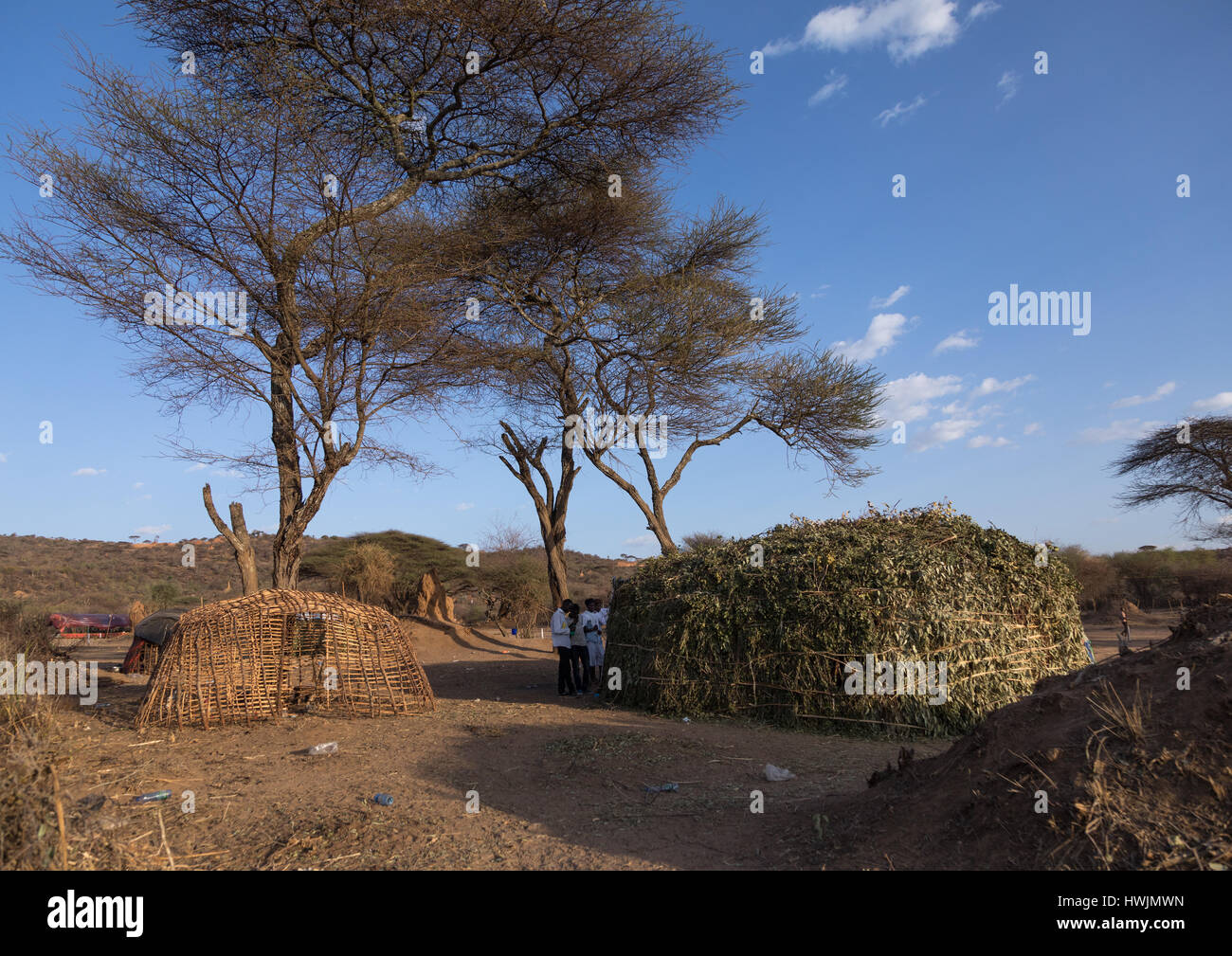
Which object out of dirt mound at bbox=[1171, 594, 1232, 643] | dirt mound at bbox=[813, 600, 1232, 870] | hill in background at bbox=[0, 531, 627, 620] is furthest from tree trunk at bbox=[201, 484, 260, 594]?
dirt mound at bbox=[1171, 594, 1232, 643]

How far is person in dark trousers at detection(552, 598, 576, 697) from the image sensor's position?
1314cm

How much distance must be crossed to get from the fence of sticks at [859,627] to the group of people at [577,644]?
1.39 m

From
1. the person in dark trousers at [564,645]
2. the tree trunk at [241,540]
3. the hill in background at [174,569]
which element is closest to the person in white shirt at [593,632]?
the person in dark trousers at [564,645]

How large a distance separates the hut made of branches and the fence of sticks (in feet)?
11.1

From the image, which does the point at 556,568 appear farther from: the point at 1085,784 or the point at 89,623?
the point at 1085,784

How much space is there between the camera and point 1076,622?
12.0 metres

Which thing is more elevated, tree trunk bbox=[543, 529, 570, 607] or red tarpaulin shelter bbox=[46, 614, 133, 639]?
tree trunk bbox=[543, 529, 570, 607]

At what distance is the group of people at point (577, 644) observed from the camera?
13.2 metres

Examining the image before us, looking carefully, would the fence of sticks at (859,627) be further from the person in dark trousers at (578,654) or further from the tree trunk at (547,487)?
the tree trunk at (547,487)

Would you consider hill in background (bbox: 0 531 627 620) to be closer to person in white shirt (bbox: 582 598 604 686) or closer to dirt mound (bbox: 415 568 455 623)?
dirt mound (bbox: 415 568 455 623)

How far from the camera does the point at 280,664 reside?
1062 centimetres

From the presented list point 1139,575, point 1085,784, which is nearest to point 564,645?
point 1085,784

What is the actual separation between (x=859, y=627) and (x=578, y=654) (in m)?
5.36

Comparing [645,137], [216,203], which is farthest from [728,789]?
[645,137]
